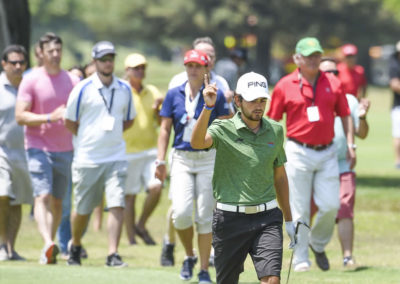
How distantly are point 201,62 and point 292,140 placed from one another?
1.73 meters

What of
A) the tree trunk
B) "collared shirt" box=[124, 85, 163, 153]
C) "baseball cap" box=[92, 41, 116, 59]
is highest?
the tree trunk

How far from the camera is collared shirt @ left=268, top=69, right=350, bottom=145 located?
10.6 metres

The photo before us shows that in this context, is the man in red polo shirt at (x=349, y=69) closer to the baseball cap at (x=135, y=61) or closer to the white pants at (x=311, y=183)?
the baseball cap at (x=135, y=61)

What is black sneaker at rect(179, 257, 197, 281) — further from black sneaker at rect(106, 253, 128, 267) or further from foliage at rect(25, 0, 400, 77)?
foliage at rect(25, 0, 400, 77)

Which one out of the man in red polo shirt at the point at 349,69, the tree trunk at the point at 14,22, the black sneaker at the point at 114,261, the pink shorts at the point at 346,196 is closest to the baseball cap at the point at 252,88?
the black sneaker at the point at 114,261

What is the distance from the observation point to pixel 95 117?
35.1 ft

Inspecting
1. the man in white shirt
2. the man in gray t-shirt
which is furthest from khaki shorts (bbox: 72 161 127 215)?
the man in gray t-shirt

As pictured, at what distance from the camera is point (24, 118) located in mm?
11062

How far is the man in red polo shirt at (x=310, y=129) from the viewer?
10.6m

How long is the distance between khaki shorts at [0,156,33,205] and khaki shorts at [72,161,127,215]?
1126 mm

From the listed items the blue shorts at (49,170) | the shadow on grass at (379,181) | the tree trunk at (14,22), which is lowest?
the shadow on grass at (379,181)

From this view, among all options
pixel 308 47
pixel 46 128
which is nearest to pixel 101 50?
pixel 46 128

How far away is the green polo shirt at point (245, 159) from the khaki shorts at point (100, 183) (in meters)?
3.21

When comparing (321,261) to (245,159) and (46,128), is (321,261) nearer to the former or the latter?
(46,128)
